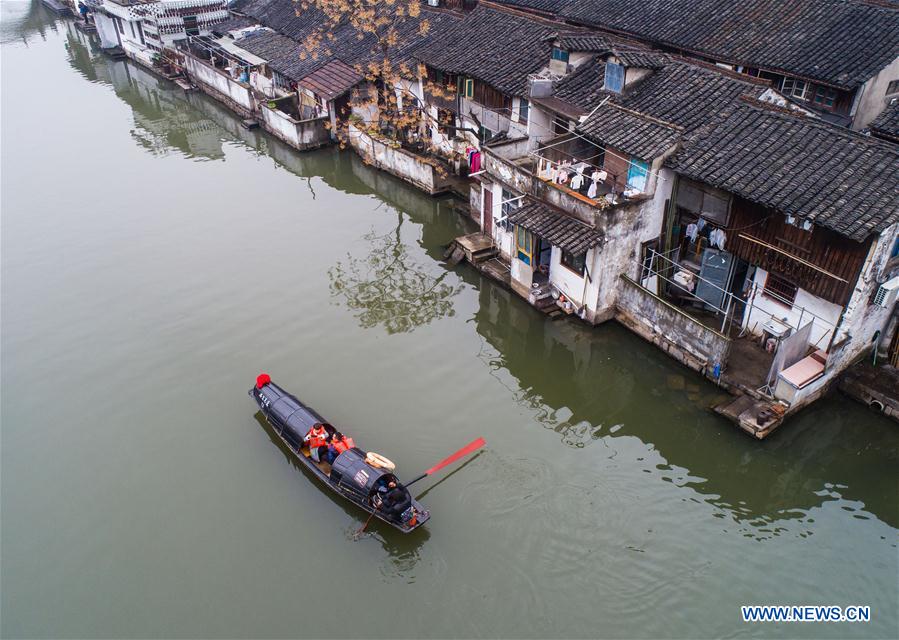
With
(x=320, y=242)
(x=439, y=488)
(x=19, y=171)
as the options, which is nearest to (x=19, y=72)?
(x=19, y=171)

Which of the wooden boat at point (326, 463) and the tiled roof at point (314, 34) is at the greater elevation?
the tiled roof at point (314, 34)

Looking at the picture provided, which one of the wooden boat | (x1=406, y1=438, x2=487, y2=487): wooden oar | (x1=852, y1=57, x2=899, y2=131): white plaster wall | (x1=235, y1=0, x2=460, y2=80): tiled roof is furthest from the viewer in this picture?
(x1=235, y1=0, x2=460, y2=80): tiled roof

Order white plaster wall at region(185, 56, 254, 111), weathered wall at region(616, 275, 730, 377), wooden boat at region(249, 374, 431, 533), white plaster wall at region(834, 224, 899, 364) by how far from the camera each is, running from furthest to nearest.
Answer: white plaster wall at region(185, 56, 254, 111) < weathered wall at region(616, 275, 730, 377) < white plaster wall at region(834, 224, 899, 364) < wooden boat at region(249, 374, 431, 533)

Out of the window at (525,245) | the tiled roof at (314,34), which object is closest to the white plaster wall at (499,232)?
the window at (525,245)

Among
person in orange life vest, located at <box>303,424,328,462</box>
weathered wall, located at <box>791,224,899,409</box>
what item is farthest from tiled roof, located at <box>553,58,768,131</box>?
person in orange life vest, located at <box>303,424,328,462</box>

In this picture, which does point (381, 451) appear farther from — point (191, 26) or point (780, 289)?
point (191, 26)

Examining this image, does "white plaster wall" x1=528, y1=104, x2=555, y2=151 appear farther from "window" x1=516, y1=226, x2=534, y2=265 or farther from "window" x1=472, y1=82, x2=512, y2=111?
"window" x1=516, y1=226, x2=534, y2=265

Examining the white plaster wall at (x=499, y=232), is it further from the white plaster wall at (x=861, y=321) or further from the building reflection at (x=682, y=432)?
the white plaster wall at (x=861, y=321)
